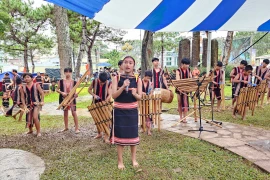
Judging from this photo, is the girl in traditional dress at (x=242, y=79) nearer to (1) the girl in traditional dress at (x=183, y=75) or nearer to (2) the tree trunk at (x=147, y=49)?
(1) the girl in traditional dress at (x=183, y=75)

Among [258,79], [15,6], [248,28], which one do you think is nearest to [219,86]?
[258,79]

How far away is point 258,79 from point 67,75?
6.37m

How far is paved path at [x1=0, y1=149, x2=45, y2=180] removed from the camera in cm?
348

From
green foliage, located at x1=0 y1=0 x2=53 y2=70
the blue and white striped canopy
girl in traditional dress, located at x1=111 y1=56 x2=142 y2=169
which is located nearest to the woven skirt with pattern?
girl in traditional dress, located at x1=111 y1=56 x2=142 y2=169

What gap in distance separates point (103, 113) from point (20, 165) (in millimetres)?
1579

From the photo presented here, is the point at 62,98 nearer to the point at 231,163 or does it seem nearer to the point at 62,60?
the point at 231,163

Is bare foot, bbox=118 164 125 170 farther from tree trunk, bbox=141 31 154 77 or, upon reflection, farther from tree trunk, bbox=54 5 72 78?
tree trunk, bbox=54 5 72 78

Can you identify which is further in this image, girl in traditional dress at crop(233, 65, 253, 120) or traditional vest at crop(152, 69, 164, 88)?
girl in traditional dress at crop(233, 65, 253, 120)

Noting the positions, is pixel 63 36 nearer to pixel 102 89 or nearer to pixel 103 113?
pixel 102 89

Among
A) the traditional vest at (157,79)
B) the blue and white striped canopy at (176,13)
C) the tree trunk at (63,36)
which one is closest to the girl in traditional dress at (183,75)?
the traditional vest at (157,79)

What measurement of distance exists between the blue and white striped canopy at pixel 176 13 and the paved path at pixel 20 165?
240cm

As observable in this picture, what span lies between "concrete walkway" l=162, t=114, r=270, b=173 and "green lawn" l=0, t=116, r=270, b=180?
184 millimetres

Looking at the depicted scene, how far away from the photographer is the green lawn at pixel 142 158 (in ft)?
11.4

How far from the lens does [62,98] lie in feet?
19.1
